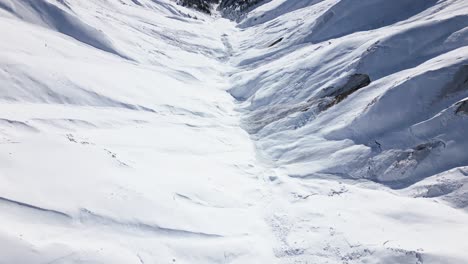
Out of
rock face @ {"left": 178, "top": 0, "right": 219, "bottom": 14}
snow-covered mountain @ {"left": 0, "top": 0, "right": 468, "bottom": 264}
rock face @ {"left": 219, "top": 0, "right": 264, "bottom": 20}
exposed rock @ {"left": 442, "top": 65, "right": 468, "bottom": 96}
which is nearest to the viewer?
snow-covered mountain @ {"left": 0, "top": 0, "right": 468, "bottom": 264}

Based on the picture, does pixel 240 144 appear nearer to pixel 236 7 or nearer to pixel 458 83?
pixel 458 83

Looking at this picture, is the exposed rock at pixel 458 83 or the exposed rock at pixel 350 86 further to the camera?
the exposed rock at pixel 350 86

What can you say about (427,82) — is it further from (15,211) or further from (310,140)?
(15,211)

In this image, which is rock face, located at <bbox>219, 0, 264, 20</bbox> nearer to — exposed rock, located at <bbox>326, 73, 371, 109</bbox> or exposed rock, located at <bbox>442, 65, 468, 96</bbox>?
exposed rock, located at <bbox>326, 73, 371, 109</bbox>

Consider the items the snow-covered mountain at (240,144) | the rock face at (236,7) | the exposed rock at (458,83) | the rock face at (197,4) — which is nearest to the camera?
the snow-covered mountain at (240,144)

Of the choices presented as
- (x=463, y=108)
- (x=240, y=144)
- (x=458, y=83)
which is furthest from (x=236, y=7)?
(x=463, y=108)

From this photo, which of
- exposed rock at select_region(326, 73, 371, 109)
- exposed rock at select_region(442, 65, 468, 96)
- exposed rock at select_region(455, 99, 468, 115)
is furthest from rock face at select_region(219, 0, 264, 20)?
exposed rock at select_region(455, 99, 468, 115)

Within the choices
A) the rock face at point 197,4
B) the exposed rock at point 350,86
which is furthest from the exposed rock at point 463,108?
the rock face at point 197,4

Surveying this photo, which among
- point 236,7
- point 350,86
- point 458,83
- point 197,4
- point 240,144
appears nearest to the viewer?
point 458,83

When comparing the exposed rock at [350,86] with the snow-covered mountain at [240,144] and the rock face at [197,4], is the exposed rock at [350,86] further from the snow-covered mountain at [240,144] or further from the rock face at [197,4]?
the rock face at [197,4]
